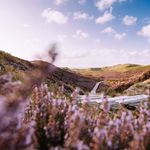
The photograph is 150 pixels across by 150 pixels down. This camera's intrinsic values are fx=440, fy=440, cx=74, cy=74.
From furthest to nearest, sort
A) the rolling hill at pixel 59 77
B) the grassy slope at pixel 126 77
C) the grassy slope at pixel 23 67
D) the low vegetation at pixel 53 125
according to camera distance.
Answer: the grassy slope at pixel 126 77
the grassy slope at pixel 23 67
the rolling hill at pixel 59 77
the low vegetation at pixel 53 125

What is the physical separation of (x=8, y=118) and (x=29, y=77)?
37 centimetres

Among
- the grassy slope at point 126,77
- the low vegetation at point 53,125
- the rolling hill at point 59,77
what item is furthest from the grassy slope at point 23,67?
the grassy slope at point 126,77

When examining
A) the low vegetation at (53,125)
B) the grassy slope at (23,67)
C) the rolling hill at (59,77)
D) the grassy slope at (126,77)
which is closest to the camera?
the low vegetation at (53,125)

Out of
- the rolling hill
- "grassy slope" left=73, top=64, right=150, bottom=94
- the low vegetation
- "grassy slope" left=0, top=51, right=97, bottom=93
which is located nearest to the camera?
the low vegetation

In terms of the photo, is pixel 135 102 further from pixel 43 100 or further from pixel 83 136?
pixel 83 136

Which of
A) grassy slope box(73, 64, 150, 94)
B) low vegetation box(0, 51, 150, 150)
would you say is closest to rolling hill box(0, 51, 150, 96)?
grassy slope box(73, 64, 150, 94)

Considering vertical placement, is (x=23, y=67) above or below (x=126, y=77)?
below

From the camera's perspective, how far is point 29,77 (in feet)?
10.1

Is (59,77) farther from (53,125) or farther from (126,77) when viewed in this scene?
(53,125)

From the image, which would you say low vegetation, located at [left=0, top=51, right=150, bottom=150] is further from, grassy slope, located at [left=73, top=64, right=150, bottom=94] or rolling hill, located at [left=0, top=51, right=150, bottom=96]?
grassy slope, located at [left=73, top=64, right=150, bottom=94]

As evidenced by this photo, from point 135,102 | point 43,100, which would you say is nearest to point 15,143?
point 43,100

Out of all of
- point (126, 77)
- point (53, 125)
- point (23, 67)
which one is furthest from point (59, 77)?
point (53, 125)

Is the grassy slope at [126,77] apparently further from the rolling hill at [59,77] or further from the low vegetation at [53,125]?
the low vegetation at [53,125]

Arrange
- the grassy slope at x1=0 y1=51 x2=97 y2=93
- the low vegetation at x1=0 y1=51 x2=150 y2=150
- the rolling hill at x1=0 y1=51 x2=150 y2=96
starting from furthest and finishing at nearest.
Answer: the grassy slope at x1=0 y1=51 x2=97 y2=93 < the rolling hill at x1=0 y1=51 x2=150 y2=96 < the low vegetation at x1=0 y1=51 x2=150 y2=150
